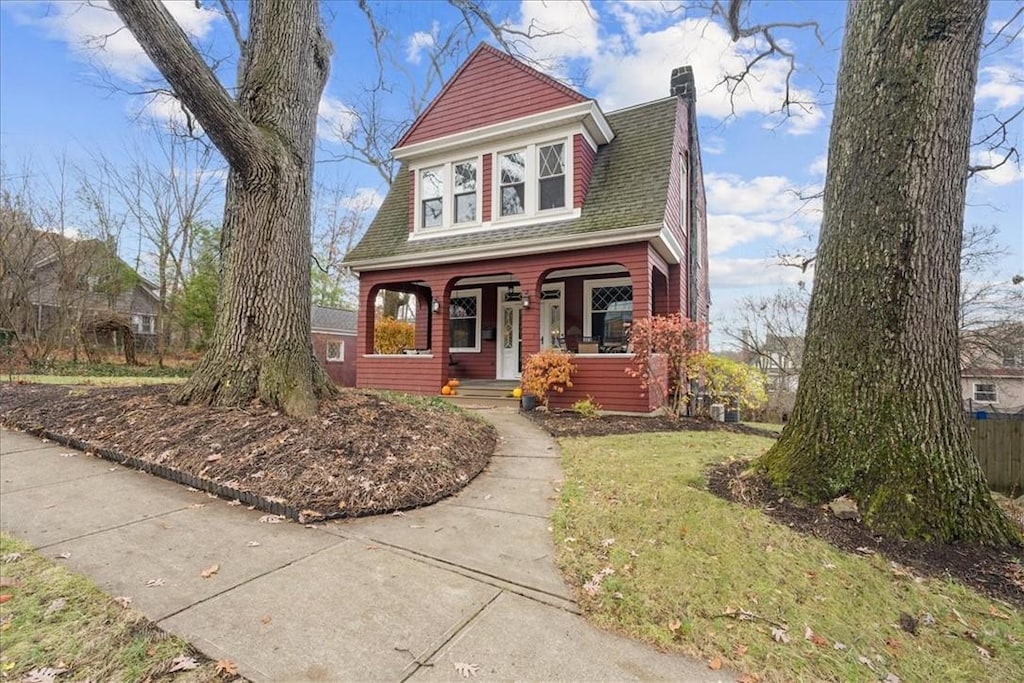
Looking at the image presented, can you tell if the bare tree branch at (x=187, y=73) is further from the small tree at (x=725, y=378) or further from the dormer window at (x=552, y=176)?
the small tree at (x=725, y=378)

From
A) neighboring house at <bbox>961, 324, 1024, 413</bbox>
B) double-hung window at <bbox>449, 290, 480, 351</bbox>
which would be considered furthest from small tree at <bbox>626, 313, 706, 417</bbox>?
neighboring house at <bbox>961, 324, 1024, 413</bbox>

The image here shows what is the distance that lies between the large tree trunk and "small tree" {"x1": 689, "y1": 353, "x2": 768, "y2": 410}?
4938mm

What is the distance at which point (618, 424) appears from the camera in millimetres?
7590

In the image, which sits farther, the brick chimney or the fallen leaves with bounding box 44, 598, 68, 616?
the brick chimney

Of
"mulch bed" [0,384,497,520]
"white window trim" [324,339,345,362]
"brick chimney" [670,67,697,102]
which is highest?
"brick chimney" [670,67,697,102]

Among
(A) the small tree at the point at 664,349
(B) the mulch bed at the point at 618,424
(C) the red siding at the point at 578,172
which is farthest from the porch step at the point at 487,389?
(C) the red siding at the point at 578,172

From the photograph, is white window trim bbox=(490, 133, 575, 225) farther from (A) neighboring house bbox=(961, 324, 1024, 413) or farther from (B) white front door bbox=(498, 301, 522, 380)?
(A) neighboring house bbox=(961, 324, 1024, 413)

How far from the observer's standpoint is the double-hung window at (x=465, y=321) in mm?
12844

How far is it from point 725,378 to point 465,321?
22.1 ft

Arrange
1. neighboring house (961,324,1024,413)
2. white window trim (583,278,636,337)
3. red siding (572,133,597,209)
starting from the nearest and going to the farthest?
red siding (572,133,597,209), white window trim (583,278,636,337), neighboring house (961,324,1024,413)

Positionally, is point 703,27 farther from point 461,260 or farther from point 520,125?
point 461,260

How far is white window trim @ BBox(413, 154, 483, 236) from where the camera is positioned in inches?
424

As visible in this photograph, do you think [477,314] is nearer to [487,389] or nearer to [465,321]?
[465,321]

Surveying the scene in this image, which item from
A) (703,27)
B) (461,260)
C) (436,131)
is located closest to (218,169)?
(436,131)
